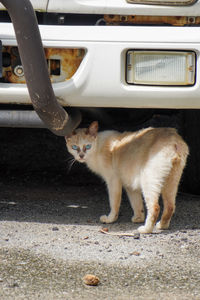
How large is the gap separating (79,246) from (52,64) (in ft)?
3.25

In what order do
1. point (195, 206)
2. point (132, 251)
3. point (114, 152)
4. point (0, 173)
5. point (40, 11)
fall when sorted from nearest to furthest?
point (132, 251) → point (40, 11) → point (114, 152) → point (195, 206) → point (0, 173)

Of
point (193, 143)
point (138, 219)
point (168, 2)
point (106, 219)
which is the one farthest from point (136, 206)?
point (168, 2)

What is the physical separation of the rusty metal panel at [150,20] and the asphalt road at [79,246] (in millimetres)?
1197

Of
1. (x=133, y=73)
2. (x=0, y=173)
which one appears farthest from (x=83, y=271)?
(x=0, y=173)

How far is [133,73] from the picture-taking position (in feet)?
10.1

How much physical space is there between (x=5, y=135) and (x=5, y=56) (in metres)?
2.54

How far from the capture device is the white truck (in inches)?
120

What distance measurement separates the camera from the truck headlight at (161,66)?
3.05 meters

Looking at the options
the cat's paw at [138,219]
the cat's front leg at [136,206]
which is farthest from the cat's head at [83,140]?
the cat's paw at [138,219]

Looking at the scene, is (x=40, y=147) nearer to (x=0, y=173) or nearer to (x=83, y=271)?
(x=0, y=173)

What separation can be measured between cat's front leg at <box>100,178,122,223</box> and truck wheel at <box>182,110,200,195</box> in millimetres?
648

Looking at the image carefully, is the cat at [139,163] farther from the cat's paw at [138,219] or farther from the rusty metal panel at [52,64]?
the rusty metal panel at [52,64]

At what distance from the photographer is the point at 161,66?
3.05 metres

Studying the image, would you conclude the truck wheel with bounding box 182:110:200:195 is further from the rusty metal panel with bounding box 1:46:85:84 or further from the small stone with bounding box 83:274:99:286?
the small stone with bounding box 83:274:99:286
